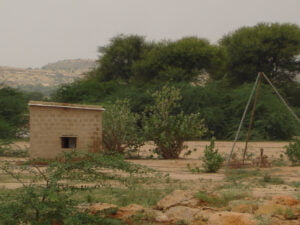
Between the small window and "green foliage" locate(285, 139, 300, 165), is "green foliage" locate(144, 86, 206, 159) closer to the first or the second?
the small window

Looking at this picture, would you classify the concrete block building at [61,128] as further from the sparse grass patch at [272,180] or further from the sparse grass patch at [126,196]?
the sparse grass patch at [272,180]

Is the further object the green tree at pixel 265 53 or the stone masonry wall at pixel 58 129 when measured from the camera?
the green tree at pixel 265 53

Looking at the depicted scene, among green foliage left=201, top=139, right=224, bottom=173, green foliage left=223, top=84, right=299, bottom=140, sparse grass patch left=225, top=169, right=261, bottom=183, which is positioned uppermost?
green foliage left=223, top=84, right=299, bottom=140

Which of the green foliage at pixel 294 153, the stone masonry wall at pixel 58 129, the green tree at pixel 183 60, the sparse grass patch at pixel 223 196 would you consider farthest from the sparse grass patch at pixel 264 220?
the green tree at pixel 183 60

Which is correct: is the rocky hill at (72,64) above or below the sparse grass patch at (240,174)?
above

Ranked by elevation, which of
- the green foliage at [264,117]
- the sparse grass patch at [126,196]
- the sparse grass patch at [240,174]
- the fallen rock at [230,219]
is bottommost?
the sparse grass patch at [126,196]

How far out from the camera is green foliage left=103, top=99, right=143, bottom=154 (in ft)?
54.2

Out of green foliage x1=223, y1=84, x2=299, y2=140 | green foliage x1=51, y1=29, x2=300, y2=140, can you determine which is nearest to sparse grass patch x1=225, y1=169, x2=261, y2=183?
green foliage x1=51, y1=29, x2=300, y2=140

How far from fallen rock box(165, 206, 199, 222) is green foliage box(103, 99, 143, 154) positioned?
9.07m

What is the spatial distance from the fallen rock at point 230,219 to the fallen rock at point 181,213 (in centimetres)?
52

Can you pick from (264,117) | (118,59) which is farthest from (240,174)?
(118,59)

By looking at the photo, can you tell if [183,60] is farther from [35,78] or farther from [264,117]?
[35,78]

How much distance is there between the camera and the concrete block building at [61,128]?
14188 millimetres

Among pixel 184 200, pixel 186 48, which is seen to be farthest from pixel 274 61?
pixel 184 200
